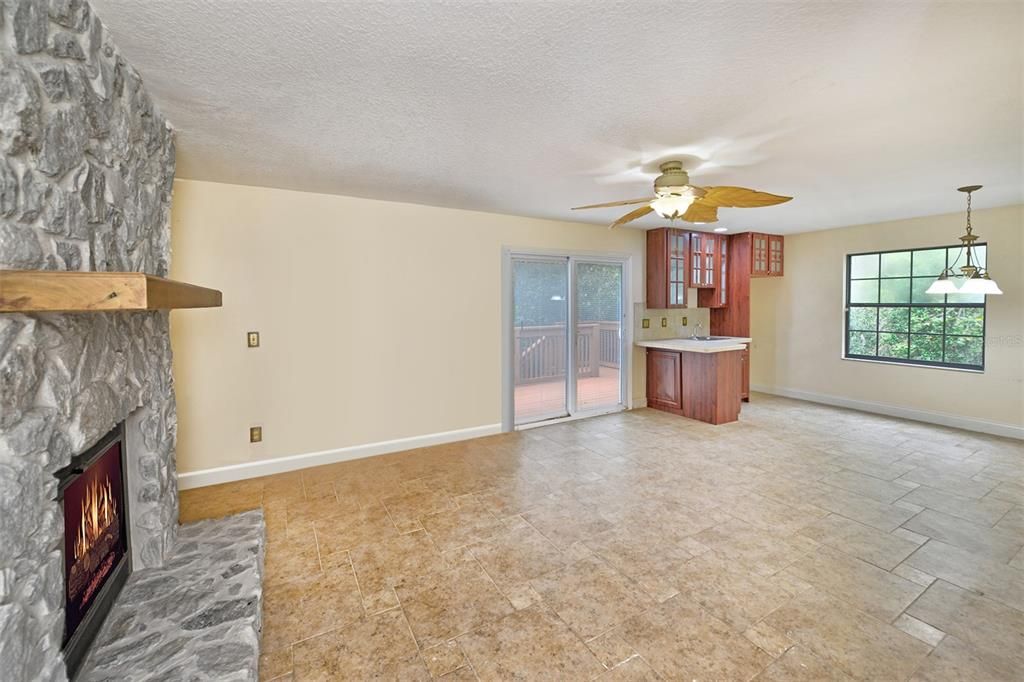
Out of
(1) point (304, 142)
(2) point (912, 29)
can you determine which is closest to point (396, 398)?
(1) point (304, 142)

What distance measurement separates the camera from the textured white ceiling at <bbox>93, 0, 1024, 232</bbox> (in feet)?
5.03

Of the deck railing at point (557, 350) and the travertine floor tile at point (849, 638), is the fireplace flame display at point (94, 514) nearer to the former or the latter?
the travertine floor tile at point (849, 638)

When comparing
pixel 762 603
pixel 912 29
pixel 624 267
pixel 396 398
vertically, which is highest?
pixel 912 29

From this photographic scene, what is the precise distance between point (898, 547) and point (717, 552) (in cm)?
104

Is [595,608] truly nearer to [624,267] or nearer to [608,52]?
[608,52]

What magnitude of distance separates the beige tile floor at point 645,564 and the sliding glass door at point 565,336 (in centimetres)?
108

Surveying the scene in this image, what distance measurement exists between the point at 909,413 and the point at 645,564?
4.85 metres

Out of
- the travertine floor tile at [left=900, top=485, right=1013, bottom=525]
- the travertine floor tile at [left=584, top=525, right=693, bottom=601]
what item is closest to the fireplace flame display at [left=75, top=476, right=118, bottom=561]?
the travertine floor tile at [left=584, top=525, right=693, bottom=601]

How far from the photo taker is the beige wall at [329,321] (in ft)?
11.3

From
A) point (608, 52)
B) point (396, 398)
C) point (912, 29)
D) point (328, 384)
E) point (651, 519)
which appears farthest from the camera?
point (396, 398)

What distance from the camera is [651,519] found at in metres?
2.90

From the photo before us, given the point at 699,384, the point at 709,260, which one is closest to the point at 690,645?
the point at 699,384

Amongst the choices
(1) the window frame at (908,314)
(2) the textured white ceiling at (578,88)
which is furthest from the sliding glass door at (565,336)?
(1) the window frame at (908,314)

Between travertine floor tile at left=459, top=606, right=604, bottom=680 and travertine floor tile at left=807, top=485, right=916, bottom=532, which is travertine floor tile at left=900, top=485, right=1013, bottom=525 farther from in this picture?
travertine floor tile at left=459, top=606, right=604, bottom=680
